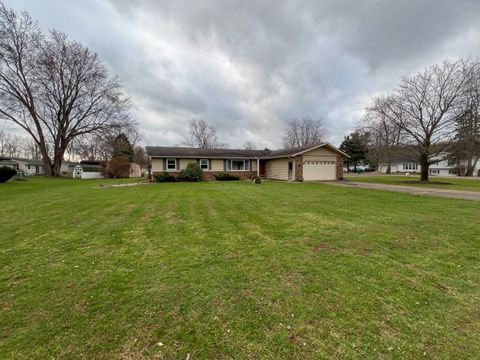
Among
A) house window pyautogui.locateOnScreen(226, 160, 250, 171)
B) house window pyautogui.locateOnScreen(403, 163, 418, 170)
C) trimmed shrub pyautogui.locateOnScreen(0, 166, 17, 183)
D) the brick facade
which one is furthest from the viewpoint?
house window pyautogui.locateOnScreen(403, 163, 418, 170)

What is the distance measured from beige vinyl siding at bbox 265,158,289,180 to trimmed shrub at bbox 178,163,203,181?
8263mm

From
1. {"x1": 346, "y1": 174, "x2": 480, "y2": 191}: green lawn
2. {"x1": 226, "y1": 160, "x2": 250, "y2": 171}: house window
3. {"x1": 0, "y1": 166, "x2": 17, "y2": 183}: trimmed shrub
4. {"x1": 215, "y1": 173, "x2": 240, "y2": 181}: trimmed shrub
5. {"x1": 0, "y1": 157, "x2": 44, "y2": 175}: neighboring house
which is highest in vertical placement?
{"x1": 0, "y1": 157, "x2": 44, "y2": 175}: neighboring house

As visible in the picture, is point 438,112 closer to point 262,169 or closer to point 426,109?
point 426,109

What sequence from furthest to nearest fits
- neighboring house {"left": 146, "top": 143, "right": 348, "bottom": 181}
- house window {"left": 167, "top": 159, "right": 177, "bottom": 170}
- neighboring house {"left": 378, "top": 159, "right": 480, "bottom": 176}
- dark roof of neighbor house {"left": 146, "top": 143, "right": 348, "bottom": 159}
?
neighboring house {"left": 378, "top": 159, "right": 480, "bottom": 176}, house window {"left": 167, "top": 159, "right": 177, "bottom": 170}, dark roof of neighbor house {"left": 146, "top": 143, "right": 348, "bottom": 159}, neighboring house {"left": 146, "top": 143, "right": 348, "bottom": 181}

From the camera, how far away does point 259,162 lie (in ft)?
92.5

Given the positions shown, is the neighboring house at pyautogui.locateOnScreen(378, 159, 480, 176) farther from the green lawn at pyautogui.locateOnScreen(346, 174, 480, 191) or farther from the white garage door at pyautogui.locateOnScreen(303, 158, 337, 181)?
the white garage door at pyautogui.locateOnScreen(303, 158, 337, 181)

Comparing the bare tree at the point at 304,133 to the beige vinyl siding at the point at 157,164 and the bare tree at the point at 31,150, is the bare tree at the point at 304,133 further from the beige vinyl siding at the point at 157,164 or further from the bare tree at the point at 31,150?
the bare tree at the point at 31,150

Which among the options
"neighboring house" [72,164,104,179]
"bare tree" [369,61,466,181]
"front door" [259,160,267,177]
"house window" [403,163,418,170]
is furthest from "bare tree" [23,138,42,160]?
"house window" [403,163,418,170]

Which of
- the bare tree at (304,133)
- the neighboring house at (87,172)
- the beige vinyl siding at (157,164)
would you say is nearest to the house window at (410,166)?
the bare tree at (304,133)

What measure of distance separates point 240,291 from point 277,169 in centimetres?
2328

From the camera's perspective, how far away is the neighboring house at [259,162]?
22828 mm

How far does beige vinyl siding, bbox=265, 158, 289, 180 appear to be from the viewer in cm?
2427

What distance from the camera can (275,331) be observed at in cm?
238

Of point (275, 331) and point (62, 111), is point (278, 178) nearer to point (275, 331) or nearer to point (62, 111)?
point (275, 331)
